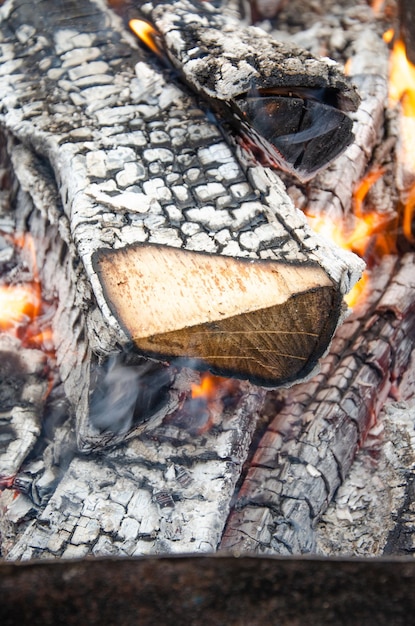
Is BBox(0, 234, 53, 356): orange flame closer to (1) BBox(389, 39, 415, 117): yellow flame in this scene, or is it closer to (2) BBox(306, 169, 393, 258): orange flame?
(2) BBox(306, 169, 393, 258): orange flame

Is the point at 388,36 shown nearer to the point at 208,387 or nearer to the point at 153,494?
the point at 208,387

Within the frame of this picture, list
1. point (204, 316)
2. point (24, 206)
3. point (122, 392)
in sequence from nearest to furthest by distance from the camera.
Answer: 1. point (204, 316)
2. point (122, 392)
3. point (24, 206)

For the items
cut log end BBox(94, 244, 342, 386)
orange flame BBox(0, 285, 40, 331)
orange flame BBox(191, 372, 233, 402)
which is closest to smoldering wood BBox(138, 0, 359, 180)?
cut log end BBox(94, 244, 342, 386)

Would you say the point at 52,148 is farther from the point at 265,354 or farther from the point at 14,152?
the point at 265,354

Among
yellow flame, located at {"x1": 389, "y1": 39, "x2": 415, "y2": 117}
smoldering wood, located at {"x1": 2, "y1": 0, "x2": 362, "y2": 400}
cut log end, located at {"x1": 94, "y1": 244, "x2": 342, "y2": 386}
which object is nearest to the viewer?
cut log end, located at {"x1": 94, "y1": 244, "x2": 342, "y2": 386}

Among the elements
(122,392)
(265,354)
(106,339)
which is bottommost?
(122,392)

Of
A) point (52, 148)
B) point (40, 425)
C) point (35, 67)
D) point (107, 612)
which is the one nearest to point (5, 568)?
point (107, 612)

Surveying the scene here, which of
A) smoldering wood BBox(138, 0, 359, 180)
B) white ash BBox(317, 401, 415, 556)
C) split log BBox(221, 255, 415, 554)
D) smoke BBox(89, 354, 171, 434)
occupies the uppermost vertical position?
smoldering wood BBox(138, 0, 359, 180)
